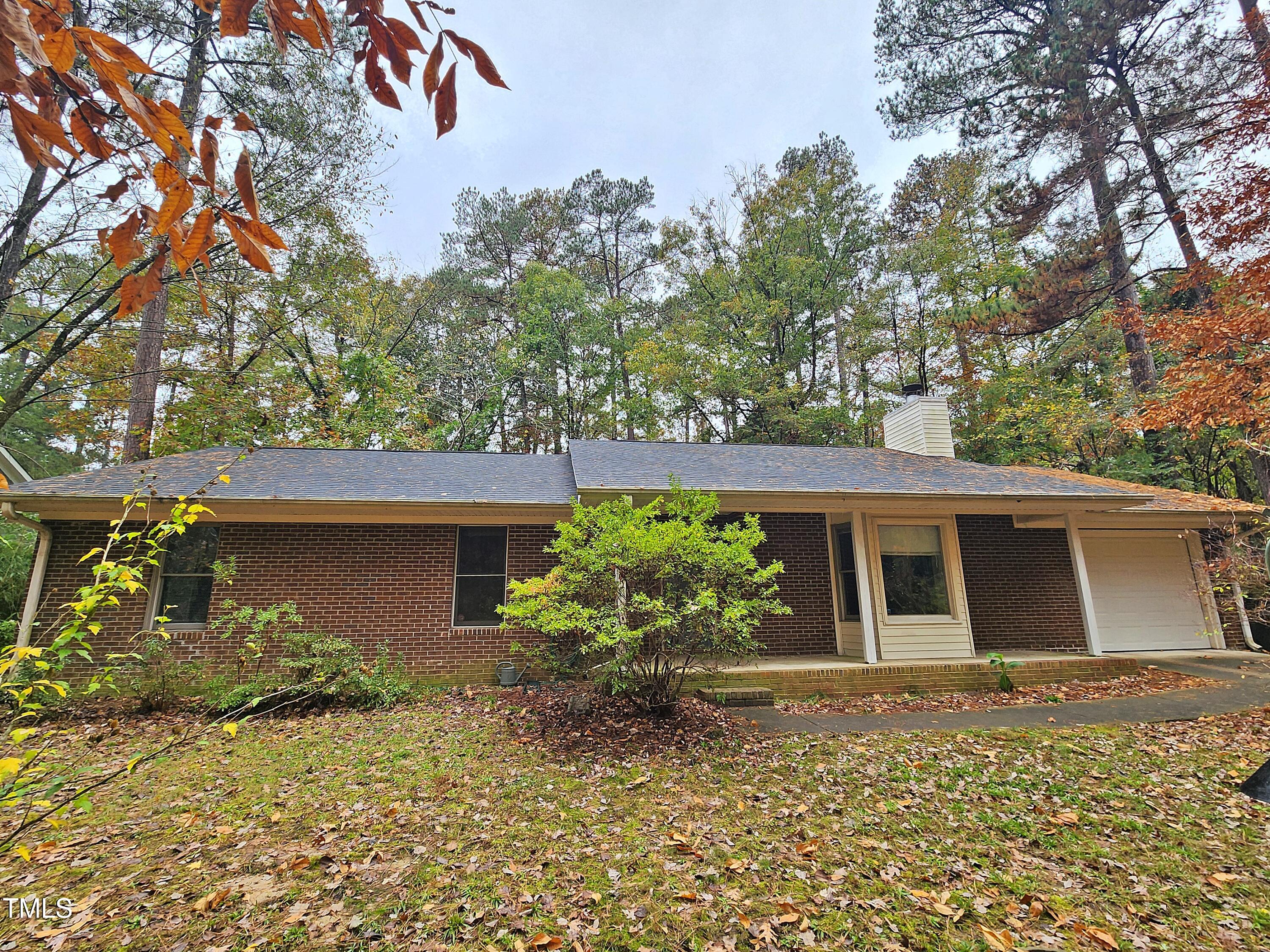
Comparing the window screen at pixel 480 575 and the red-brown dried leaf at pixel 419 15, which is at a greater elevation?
the red-brown dried leaf at pixel 419 15

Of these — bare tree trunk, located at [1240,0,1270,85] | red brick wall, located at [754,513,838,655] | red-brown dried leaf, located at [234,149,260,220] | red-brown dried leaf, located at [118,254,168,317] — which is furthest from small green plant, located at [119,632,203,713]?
bare tree trunk, located at [1240,0,1270,85]

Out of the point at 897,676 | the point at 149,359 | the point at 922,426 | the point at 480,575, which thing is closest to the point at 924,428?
the point at 922,426

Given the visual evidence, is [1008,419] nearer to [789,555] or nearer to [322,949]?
[789,555]

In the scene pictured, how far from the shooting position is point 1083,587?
9.55 m

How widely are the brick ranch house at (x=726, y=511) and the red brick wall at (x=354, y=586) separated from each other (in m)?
0.02

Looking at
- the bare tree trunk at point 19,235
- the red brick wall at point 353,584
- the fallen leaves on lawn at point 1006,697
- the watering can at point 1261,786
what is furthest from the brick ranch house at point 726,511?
the watering can at point 1261,786

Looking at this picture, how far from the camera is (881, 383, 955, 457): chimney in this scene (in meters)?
12.0

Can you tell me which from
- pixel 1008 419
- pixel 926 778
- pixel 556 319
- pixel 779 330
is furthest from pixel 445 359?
pixel 926 778

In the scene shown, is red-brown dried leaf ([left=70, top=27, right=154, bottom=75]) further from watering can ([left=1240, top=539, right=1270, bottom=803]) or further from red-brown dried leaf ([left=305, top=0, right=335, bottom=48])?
watering can ([left=1240, top=539, right=1270, bottom=803])

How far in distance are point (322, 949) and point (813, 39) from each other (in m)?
18.6

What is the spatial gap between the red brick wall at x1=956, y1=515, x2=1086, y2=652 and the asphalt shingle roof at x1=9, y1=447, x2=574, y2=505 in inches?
296

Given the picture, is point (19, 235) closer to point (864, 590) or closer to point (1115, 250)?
point (864, 590)

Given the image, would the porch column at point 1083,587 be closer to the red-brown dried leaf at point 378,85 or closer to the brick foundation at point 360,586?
the brick foundation at point 360,586

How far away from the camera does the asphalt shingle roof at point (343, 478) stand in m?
7.90
